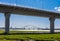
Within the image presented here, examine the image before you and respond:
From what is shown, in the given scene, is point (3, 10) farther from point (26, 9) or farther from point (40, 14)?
point (40, 14)

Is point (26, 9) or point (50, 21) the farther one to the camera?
point (50, 21)

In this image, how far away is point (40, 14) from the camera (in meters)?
90.8

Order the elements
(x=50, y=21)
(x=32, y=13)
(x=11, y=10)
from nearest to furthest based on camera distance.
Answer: (x=11, y=10), (x=32, y=13), (x=50, y=21)

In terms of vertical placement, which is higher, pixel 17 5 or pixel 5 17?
pixel 17 5

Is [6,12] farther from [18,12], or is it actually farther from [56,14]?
[56,14]

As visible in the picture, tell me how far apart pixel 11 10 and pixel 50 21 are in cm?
2513

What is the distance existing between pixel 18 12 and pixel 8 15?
19.6 ft

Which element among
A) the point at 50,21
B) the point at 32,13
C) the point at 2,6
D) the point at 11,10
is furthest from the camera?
the point at 50,21

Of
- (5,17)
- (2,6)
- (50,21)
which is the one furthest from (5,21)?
(50,21)

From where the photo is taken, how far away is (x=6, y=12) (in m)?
75.8

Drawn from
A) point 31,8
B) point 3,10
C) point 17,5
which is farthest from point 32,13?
point 3,10

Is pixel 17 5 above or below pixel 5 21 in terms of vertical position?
above

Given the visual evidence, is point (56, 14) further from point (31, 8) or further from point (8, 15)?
point (8, 15)

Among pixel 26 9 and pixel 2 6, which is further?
pixel 26 9
